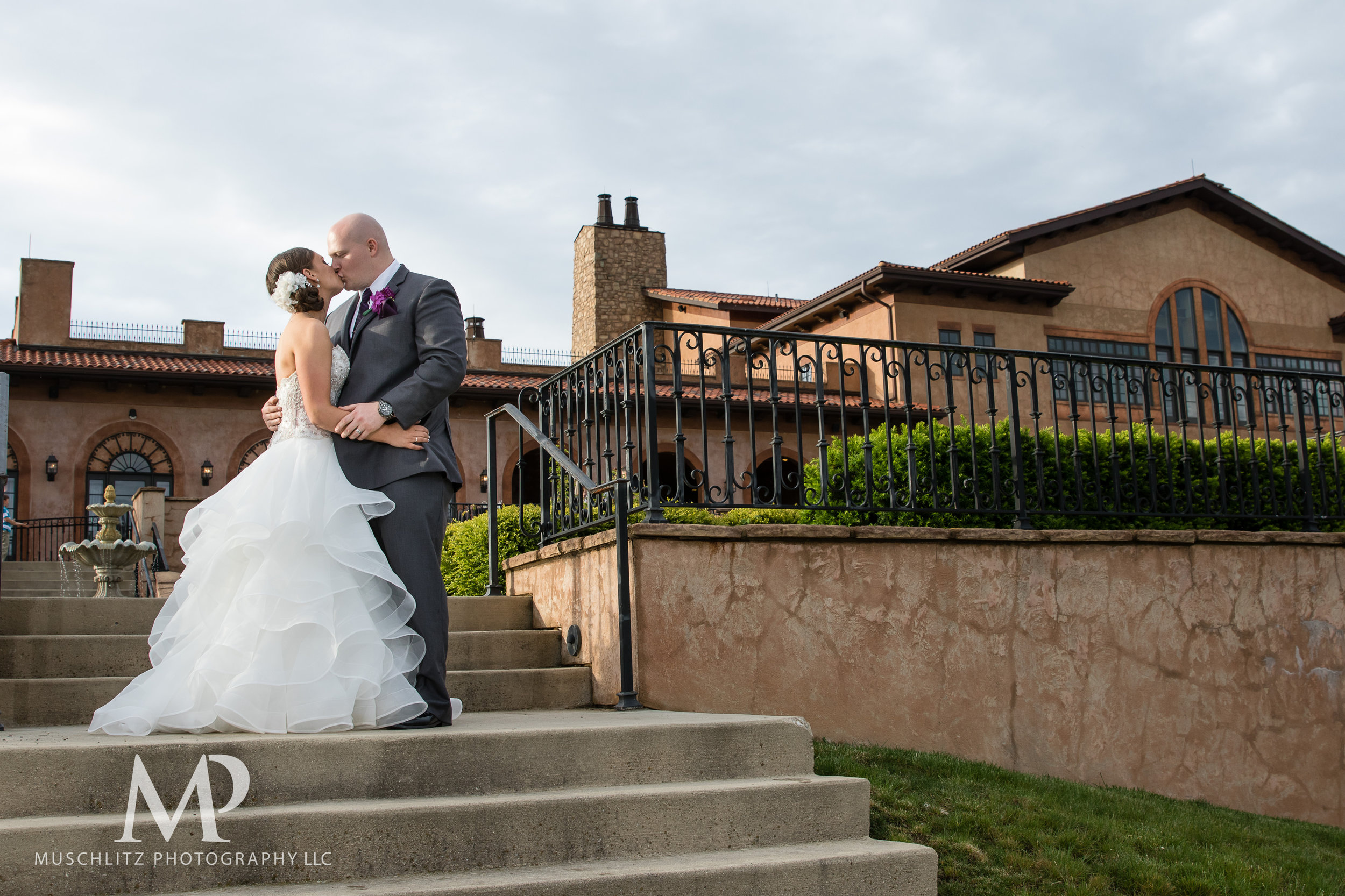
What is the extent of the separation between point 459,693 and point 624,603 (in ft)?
2.66

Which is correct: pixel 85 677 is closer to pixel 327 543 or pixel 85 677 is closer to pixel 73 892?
pixel 327 543

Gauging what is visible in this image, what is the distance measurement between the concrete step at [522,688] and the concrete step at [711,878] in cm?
182

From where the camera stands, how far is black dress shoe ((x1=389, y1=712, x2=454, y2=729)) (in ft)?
12.5

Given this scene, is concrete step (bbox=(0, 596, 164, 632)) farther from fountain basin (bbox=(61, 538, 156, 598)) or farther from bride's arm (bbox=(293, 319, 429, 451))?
fountain basin (bbox=(61, 538, 156, 598))

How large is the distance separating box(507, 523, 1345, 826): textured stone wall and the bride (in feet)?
5.07

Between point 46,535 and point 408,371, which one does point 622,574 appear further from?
point 46,535

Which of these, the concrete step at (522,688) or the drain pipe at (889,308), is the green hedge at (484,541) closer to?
the concrete step at (522,688)

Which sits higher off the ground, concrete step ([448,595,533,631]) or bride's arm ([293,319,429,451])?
bride's arm ([293,319,429,451])

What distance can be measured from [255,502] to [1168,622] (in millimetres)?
5109

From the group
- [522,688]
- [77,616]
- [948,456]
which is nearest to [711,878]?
[522,688]

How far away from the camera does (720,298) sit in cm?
3123

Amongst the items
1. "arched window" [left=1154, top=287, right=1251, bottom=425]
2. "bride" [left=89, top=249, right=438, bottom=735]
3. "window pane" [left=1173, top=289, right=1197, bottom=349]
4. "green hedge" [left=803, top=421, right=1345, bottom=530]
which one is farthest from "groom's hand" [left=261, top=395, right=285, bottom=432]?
"window pane" [left=1173, top=289, right=1197, bottom=349]

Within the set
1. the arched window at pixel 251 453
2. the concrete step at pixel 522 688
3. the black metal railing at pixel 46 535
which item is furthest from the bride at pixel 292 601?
the arched window at pixel 251 453

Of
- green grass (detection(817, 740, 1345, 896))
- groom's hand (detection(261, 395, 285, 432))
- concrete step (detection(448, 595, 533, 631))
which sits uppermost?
groom's hand (detection(261, 395, 285, 432))
